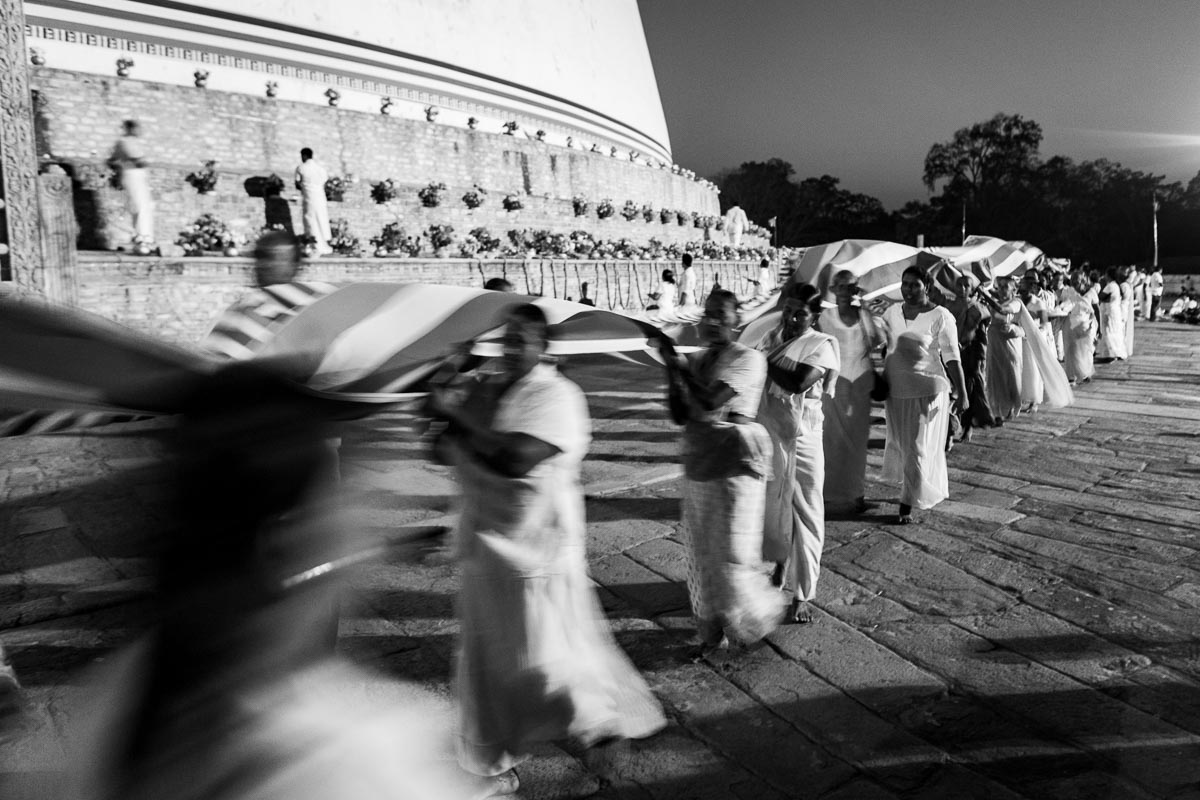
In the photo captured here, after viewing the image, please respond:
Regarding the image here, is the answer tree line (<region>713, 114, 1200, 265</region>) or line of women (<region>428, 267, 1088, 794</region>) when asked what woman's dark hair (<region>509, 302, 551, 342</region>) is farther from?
tree line (<region>713, 114, 1200, 265</region>)

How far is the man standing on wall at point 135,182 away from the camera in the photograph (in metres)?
10.2

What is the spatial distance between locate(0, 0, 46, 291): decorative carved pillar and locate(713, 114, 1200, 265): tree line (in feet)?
146

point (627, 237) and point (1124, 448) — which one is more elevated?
point (627, 237)

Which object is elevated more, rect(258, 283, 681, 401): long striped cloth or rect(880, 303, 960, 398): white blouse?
rect(258, 283, 681, 401): long striped cloth

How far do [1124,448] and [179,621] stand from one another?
8357 mm

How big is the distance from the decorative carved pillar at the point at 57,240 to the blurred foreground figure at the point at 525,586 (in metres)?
7.88

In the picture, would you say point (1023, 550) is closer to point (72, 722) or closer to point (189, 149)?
point (72, 722)

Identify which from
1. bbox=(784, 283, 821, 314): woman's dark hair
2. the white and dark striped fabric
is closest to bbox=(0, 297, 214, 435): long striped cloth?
the white and dark striped fabric

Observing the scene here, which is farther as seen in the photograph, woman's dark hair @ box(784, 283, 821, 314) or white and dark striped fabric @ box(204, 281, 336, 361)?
woman's dark hair @ box(784, 283, 821, 314)

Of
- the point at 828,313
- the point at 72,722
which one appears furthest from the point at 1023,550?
the point at 72,722

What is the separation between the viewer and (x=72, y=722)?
287 cm

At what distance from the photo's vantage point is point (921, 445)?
516 centimetres

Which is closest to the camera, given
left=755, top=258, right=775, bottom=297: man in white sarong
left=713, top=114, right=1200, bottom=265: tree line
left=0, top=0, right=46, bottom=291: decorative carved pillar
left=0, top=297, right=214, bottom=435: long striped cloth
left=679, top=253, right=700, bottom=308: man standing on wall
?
left=0, top=297, right=214, bottom=435: long striped cloth

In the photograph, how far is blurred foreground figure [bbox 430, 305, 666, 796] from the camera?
249 centimetres
